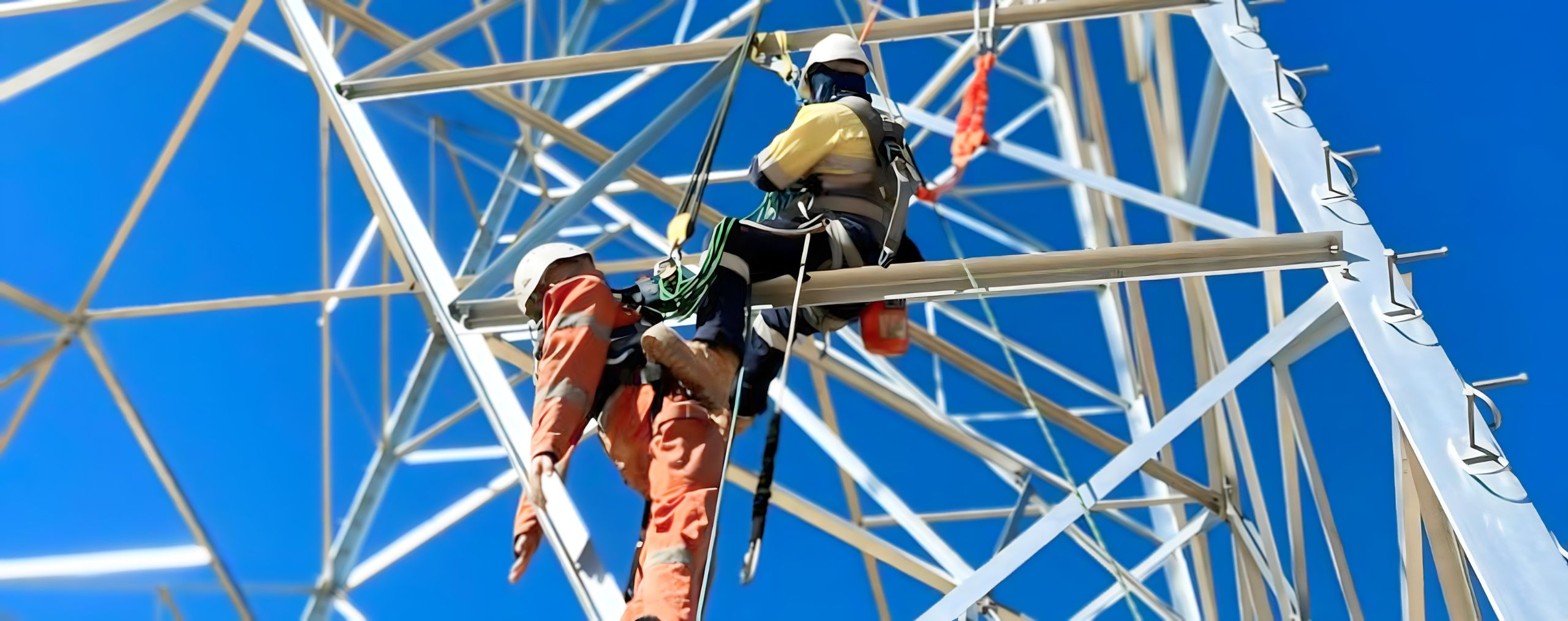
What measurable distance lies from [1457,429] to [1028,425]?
1353 cm

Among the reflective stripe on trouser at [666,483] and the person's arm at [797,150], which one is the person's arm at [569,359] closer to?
the reflective stripe on trouser at [666,483]

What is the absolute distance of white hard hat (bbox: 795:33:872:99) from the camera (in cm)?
748

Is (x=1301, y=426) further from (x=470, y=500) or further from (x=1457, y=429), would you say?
(x=470, y=500)

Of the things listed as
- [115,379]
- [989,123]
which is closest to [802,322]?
[115,379]

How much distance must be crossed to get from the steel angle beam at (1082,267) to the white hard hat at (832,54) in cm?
156

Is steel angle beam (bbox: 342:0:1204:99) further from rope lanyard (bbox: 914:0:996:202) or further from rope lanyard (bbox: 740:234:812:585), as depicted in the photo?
rope lanyard (bbox: 740:234:812:585)

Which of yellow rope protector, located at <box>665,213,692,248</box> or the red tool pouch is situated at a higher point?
yellow rope protector, located at <box>665,213,692,248</box>

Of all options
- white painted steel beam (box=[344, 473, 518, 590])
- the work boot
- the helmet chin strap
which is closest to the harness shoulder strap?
the helmet chin strap

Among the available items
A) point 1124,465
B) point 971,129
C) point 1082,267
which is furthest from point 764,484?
point 971,129

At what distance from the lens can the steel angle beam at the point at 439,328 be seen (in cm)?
597

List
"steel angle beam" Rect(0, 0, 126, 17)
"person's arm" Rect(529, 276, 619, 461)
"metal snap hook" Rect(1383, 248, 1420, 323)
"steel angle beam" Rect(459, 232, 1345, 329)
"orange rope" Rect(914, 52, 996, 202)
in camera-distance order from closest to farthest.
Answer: "person's arm" Rect(529, 276, 619, 461), "metal snap hook" Rect(1383, 248, 1420, 323), "steel angle beam" Rect(459, 232, 1345, 329), "orange rope" Rect(914, 52, 996, 202), "steel angle beam" Rect(0, 0, 126, 17)

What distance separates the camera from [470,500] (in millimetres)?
12289

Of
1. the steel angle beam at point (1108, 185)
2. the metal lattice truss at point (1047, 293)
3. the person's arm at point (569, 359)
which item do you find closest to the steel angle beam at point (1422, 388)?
the metal lattice truss at point (1047, 293)

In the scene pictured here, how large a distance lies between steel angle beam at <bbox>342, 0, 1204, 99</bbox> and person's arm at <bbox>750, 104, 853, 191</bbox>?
4.88ft
